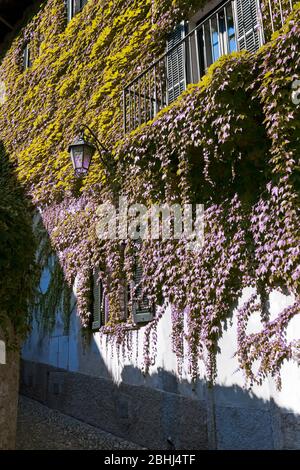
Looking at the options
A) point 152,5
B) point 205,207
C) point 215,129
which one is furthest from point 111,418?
point 152,5

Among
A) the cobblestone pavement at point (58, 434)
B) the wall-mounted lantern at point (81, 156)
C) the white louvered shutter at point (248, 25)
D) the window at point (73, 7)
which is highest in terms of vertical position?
the window at point (73, 7)

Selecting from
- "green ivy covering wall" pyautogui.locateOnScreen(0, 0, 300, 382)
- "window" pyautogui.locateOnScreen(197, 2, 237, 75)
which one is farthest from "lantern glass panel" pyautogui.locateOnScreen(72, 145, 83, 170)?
"window" pyautogui.locateOnScreen(197, 2, 237, 75)

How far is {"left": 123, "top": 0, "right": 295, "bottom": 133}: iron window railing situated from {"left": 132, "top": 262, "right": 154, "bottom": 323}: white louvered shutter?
2167 mm

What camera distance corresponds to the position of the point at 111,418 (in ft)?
22.7

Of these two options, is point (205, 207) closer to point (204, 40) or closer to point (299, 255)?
point (299, 255)

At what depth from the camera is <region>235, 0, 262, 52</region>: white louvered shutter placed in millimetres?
5965

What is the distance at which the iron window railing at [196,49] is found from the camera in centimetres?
601

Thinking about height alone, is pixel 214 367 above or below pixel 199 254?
below

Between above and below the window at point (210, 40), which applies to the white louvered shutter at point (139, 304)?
below

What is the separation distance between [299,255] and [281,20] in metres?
2.79

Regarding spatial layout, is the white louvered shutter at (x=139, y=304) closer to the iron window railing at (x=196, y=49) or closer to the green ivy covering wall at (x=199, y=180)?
the green ivy covering wall at (x=199, y=180)

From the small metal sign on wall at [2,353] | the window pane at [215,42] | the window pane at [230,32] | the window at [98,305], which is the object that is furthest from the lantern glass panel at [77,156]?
the small metal sign on wall at [2,353]

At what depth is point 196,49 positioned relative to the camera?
22.1 feet

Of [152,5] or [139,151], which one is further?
[152,5]
